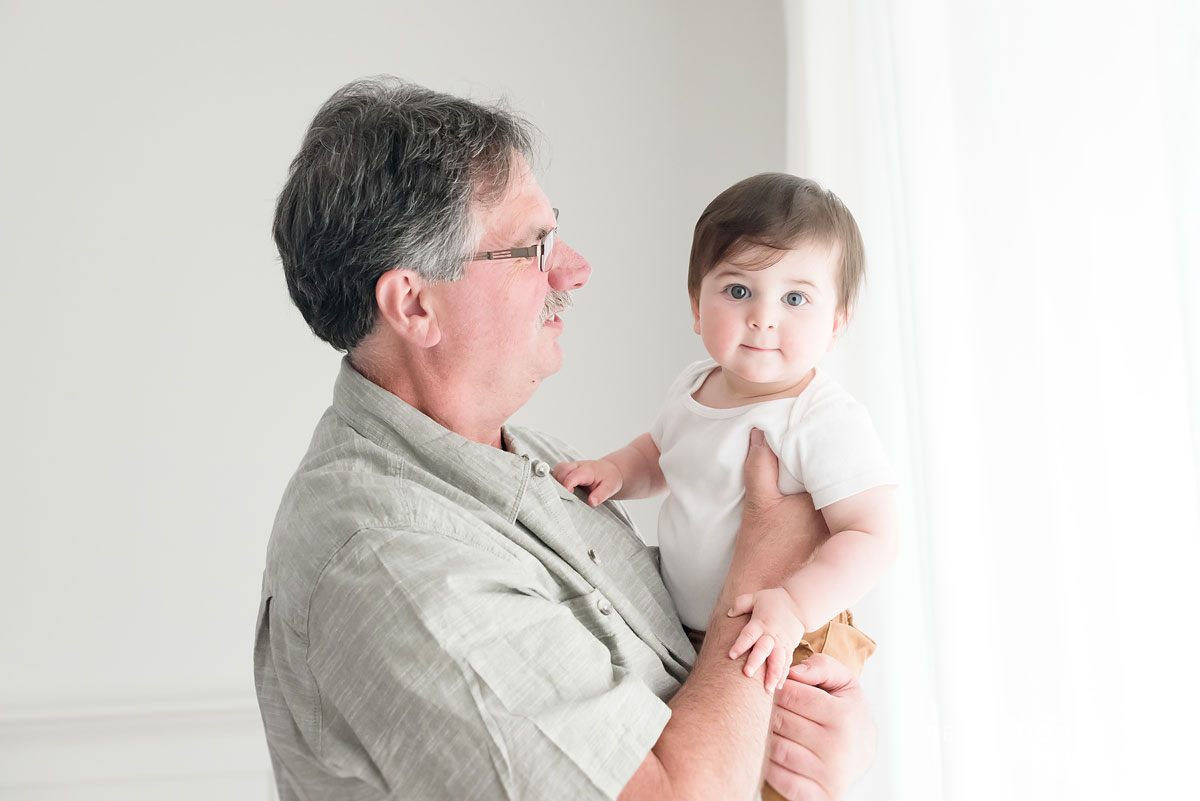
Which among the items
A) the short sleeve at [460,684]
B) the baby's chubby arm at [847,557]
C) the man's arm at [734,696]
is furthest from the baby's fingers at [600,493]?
the short sleeve at [460,684]

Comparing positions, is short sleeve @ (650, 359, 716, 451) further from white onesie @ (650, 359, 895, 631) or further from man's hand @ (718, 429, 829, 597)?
man's hand @ (718, 429, 829, 597)

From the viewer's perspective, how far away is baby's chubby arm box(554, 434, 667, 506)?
5.09ft

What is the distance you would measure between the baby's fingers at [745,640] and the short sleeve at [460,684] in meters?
0.16

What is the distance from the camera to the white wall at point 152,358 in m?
2.69

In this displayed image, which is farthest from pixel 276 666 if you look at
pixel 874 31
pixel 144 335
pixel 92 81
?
pixel 92 81

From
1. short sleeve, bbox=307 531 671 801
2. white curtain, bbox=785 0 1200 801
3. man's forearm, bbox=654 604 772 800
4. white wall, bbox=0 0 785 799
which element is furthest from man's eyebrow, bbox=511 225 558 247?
white wall, bbox=0 0 785 799

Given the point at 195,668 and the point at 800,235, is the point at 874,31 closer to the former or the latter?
the point at 800,235

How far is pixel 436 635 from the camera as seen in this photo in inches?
39.6

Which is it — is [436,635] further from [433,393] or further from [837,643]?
[837,643]

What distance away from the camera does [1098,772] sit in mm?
1358

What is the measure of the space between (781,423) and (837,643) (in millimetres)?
321

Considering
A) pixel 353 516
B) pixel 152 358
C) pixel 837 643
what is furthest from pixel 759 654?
pixel 152 358

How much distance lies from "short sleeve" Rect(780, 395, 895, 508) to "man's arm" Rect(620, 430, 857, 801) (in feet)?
0.14

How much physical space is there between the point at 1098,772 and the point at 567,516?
78cm
